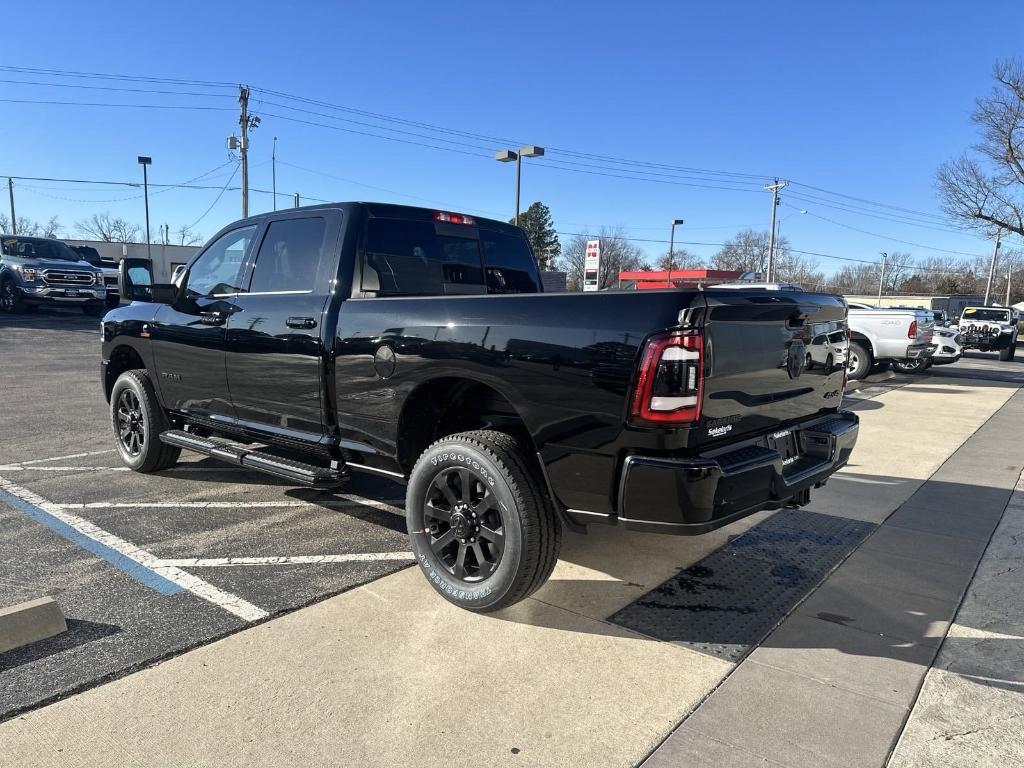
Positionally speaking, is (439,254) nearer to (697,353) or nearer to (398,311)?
(398,311)

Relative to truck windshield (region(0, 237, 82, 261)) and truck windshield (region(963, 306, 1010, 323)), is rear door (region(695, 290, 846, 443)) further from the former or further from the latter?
truck windshield (region(963, 306, 1010, 323))

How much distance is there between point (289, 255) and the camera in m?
4.38

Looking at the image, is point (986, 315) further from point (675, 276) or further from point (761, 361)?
point (761, 361)

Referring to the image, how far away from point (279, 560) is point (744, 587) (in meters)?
2.50

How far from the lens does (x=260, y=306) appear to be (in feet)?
14.3

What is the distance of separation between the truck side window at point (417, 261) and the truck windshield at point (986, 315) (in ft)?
80.3

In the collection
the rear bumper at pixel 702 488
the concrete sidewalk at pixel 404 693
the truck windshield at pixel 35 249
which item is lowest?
the concrete sidewalk at pixel 404 693

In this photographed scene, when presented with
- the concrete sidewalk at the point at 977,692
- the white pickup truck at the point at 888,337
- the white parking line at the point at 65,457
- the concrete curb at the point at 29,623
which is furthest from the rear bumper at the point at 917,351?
the concrete curb at the point at 29,623

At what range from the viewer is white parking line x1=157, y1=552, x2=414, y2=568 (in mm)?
3787

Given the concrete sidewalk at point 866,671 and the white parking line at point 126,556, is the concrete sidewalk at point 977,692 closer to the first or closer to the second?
the concrete sidewalk at point 866,671

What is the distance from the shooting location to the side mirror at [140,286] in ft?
16.7

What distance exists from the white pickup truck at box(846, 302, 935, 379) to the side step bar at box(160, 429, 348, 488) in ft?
38.9

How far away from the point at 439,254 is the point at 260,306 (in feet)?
3.77

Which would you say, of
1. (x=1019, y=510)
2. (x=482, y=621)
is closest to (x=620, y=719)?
(x=482, y=621)
